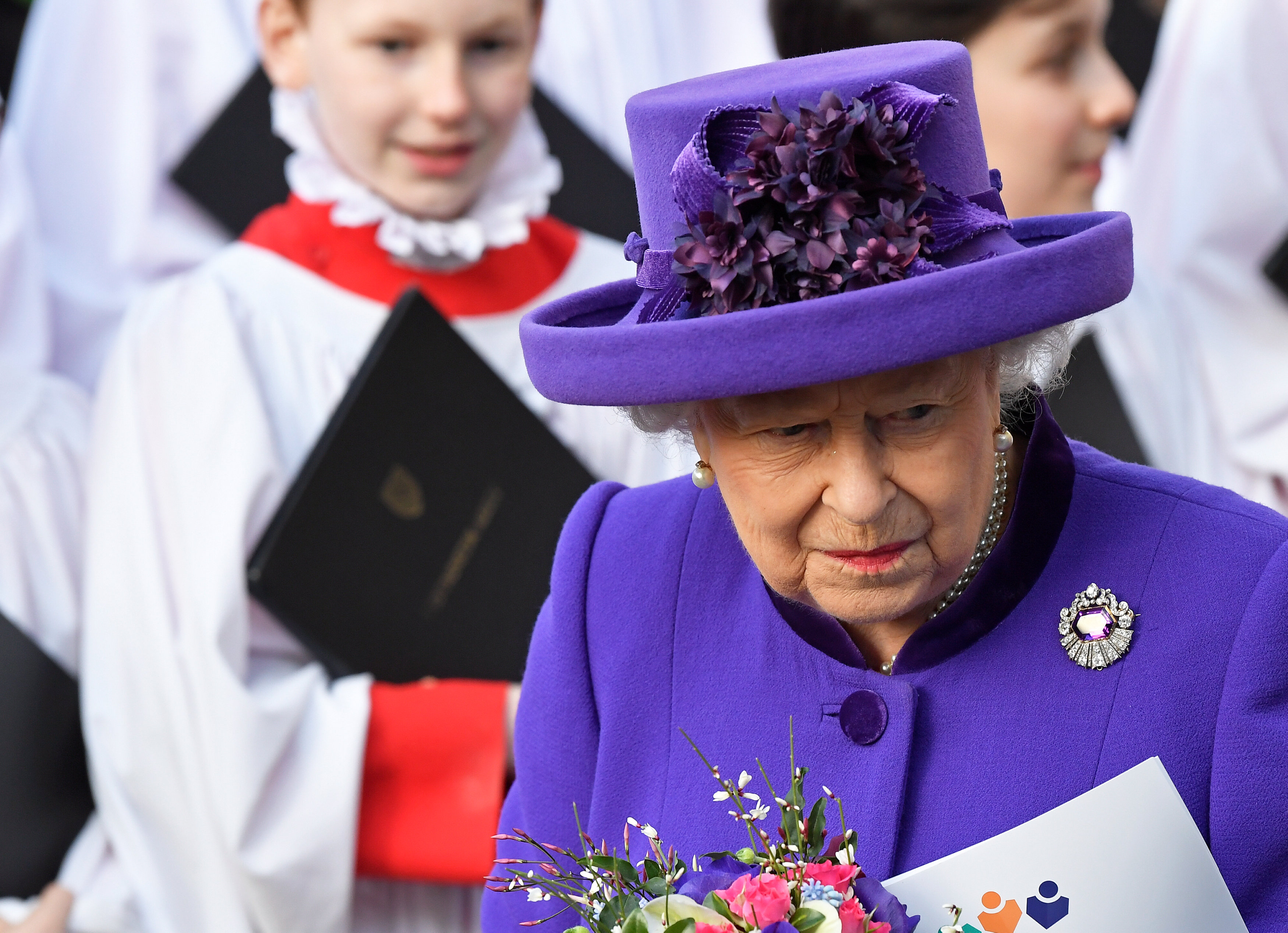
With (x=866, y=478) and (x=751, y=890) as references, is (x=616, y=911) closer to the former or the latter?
(x=751, y=890)

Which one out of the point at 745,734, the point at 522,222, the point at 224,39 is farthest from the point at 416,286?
the point at 745,734

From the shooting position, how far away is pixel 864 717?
5.07 feet

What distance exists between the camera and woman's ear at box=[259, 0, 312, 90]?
2.74 meters

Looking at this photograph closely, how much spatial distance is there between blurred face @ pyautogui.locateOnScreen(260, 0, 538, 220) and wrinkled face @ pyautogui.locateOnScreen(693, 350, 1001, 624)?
1341 mm

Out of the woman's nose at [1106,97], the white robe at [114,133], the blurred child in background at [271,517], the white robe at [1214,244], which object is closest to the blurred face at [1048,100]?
the woman's nose at [1106,97]

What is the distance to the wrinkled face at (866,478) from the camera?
1.37 metres

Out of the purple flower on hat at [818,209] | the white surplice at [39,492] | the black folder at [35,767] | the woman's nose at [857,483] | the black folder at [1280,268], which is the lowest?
the black folder at [35,767]

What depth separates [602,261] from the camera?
3.04m

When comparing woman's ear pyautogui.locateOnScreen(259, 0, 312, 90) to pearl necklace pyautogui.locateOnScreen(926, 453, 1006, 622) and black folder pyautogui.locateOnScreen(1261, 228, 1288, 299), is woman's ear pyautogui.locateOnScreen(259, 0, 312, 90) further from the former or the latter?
black folder pyautogui.locateOnScreen(1261, 228, 1288, 299)

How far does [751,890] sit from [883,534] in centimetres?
34

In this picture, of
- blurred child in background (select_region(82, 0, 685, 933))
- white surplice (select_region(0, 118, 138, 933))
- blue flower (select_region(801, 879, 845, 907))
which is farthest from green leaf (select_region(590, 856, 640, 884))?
white surplice (select_region(0, 118, 138, 933))

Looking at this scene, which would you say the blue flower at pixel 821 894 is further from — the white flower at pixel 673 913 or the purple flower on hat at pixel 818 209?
the purple flower on hat at pixel 818 209

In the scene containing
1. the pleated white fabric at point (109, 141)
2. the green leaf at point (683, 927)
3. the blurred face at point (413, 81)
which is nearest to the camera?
the green leaf at point (683, 927)

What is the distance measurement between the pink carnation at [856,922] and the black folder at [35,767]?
1691 mm
